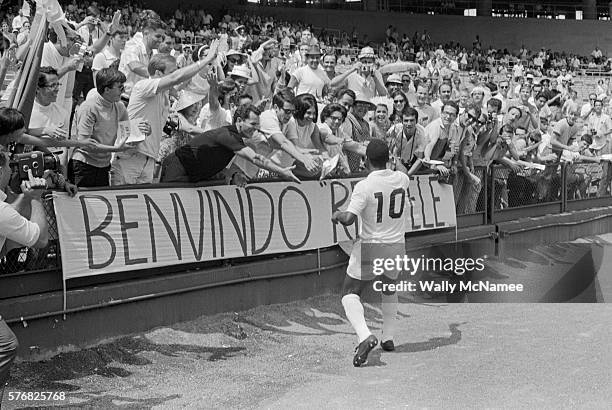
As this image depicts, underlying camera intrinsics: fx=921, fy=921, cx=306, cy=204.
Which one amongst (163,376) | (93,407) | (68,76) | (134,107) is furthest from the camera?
(68,76)

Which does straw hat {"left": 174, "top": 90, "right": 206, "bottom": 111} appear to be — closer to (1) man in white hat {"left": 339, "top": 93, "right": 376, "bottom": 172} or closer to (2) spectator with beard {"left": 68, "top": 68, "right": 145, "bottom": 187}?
(2) spectator with beard {"left": 68, "top": 68, "right": 145, "bottom": 187}

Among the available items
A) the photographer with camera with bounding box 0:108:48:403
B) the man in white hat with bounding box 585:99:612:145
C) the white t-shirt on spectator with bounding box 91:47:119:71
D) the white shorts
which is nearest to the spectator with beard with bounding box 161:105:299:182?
the white shorts

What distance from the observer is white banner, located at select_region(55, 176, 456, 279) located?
8.23 metres

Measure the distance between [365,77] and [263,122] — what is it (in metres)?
3.95

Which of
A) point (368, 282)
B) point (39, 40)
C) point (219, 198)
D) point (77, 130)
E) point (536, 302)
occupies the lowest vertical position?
point (536, 302)

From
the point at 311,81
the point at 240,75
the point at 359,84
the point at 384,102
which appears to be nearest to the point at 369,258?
the point at 240,75

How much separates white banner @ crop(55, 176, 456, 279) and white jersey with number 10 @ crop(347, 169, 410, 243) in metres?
0.23

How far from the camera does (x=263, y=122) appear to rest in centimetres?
1038

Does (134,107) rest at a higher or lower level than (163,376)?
higher

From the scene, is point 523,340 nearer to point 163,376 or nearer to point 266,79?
point 163,376

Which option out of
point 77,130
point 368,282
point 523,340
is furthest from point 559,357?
point 77,130

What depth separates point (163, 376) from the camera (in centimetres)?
786

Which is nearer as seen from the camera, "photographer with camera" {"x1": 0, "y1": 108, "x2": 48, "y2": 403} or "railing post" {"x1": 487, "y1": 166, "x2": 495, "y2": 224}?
"photographer with camera" {"x1": 0, "y1": 108, "x2": 48, "y2": 403}

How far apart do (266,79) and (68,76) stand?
364 cm
